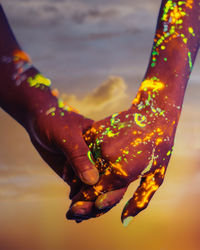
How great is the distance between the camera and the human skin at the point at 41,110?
73 cm

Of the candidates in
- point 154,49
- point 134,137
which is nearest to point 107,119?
point 134,137

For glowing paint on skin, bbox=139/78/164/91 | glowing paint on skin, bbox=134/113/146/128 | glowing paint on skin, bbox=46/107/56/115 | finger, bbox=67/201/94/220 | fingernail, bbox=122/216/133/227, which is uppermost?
glowing paint on skin, bbox=46/107/56/115

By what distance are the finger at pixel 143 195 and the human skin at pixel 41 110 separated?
12cm

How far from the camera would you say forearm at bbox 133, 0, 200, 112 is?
79 cm

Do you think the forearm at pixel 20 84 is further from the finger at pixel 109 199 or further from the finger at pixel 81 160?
the finger at pixel 109 199

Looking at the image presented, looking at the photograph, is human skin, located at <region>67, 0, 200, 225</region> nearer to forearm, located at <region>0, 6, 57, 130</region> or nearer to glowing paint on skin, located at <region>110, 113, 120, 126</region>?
glowing paint on skin, located at <region>110, 113, 120, 126</region>

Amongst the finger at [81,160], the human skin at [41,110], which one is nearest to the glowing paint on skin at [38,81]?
the human skin at [41,110]

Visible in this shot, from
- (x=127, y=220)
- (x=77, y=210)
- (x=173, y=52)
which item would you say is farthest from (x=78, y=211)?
(x=173, y=52)

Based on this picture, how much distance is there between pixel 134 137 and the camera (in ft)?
2.42

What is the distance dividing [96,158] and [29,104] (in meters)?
0.14

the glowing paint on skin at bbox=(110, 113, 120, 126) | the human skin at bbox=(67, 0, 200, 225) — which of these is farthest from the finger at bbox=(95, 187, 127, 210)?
the glowing paint on skin at bbox=(110, 113, 120, 126)

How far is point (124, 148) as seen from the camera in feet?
2.40

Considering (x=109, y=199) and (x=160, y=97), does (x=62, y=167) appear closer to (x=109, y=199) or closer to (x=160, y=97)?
(x=109, y=199)

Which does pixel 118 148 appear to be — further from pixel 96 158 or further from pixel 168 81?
pixel 168 81
